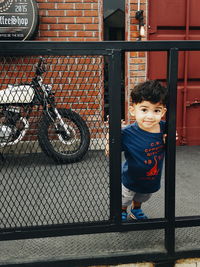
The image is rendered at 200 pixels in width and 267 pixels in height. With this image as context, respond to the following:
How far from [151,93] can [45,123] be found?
4.02 ft

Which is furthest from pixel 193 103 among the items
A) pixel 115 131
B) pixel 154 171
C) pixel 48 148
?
pixel 115 131

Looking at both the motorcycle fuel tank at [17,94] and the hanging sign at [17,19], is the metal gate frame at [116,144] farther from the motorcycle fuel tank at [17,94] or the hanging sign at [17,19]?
the hanging sign at [17,19]

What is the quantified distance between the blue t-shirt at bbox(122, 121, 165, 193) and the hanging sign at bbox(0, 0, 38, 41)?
2316mm

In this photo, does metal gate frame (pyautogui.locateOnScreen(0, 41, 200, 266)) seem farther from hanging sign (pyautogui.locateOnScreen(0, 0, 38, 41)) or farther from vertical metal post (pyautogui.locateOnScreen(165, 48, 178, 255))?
hanging sign (pyautogui.locateOnScreen(0, 0, 38, 41))

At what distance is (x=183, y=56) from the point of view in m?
3.98

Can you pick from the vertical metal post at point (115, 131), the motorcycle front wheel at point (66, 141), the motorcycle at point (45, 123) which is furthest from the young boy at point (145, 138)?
the motorcycle front wheel at point (66, 141)

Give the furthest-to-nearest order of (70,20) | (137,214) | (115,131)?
(70,20), (137,214), (115,131)

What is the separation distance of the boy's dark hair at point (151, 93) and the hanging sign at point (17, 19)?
2.29 meters

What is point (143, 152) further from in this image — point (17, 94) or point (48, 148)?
point (48, 148)

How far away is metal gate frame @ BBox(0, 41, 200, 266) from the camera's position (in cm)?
145

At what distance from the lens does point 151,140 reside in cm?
173

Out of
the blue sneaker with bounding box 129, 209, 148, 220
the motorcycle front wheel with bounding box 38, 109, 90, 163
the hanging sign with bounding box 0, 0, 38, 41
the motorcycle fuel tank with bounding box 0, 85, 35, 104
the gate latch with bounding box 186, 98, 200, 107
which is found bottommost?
the blue sneaker with bounding box 129, 209, 148, 220

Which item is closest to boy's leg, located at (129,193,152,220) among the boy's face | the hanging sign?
the boy's face

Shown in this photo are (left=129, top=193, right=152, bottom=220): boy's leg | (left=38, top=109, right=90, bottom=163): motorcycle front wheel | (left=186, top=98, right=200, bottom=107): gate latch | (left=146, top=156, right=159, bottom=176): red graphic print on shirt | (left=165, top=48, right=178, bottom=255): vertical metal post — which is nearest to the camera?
(left=165, top=48, right=178, bottom=255): vertical metal post
